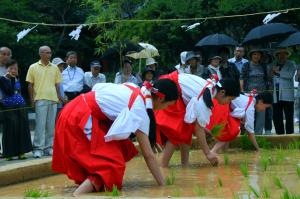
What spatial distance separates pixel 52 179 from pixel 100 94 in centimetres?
164

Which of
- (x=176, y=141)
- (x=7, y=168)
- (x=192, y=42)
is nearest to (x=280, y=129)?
(x=176, y=141)

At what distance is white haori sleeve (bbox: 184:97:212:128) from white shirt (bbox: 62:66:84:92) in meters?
4.03

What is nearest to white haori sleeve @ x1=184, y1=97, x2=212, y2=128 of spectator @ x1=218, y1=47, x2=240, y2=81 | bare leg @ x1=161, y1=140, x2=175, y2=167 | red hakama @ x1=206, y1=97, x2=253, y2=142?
bare leg @ x1=161, y1=140, x2=175, y2=167

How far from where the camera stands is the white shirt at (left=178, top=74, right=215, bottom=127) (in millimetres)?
8328

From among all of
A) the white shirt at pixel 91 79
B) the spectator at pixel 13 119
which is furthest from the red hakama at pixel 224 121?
the white shirt at pixel 91 79

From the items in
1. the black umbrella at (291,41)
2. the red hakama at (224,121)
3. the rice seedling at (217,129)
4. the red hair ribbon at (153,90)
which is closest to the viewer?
the red hair ribbon at (153,90)

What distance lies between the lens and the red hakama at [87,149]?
6562mm

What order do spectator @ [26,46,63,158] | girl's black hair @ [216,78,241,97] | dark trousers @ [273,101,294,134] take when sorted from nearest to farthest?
girl's black hair @ [216,78,241,97] → spectator @ [26,46,63,158] → dark trousers @ [273,101,294,134]

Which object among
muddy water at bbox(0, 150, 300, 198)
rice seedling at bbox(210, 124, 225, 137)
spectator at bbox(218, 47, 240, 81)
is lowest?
muddy water at bbox(0, 150, 300, 198)

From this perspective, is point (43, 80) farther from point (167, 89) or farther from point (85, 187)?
point (85, 187)

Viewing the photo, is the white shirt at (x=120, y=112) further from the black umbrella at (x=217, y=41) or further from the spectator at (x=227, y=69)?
the black umbrella at (x=217, y=41)

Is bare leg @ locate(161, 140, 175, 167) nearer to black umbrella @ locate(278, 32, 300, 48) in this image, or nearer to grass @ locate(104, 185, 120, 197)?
grass @ locate(104, 185, 120, 197)

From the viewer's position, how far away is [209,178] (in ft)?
24.8

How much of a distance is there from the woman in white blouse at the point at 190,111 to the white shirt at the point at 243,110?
1.39 metres
